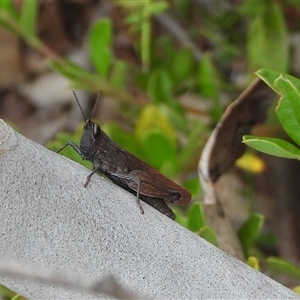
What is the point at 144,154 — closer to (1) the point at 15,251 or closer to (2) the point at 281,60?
(2) the point at 281,60

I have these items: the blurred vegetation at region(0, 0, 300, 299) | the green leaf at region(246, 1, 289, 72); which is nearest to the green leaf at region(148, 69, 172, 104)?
the blurred vegetation at region(0, 0, 300, 299)

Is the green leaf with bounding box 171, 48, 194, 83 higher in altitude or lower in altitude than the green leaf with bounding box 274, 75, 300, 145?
lower

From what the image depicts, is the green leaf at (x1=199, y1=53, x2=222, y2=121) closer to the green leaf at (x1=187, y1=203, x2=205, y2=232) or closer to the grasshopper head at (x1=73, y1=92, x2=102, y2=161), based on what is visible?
the grasshopper head at (x1=73, y1=92, x2=102, y2=161)

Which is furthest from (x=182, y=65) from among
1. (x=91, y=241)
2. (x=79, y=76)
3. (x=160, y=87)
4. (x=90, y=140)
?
A: (x=91, y=241)

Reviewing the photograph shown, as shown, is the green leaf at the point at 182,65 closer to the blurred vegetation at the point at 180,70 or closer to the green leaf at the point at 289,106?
the blurred vegetation at the point at 180,70

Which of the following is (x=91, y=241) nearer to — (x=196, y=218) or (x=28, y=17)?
(x=196, y=218)

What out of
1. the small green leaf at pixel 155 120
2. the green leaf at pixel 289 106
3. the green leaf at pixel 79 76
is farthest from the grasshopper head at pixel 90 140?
the green leaf at pixel 289 106
